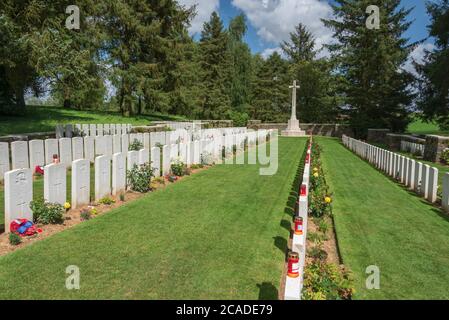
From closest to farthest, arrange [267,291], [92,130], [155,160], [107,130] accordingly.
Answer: [267,291] < [155,160] < [92,130] < [107,130]

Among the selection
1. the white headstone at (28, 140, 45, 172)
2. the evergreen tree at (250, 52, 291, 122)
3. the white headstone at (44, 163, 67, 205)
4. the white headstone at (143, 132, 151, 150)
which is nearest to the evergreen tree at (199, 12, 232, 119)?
the evergreen tree at (250, 52, 291, 122)

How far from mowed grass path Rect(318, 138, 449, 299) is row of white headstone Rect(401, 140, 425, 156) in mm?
8834

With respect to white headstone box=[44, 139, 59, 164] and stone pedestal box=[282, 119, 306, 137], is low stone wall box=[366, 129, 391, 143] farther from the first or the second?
white headstone box=[44, 139, 59, 164]

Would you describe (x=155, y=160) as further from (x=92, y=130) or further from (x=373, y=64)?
(x=373, y=64)

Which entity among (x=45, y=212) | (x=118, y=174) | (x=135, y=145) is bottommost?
(x=45, y=212)

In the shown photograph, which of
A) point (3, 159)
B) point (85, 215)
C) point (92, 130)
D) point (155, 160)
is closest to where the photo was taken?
point (85, 215)

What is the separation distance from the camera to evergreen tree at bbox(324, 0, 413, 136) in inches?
1281

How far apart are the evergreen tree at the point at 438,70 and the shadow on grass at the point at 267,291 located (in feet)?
71.6

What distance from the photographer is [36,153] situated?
9.28 metres

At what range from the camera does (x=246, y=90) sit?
51.1 m

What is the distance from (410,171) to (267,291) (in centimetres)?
761

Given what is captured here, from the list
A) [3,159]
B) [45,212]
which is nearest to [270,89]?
[3,159]

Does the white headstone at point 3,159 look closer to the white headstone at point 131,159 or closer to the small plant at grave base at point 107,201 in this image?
the white headstone at point 131,159

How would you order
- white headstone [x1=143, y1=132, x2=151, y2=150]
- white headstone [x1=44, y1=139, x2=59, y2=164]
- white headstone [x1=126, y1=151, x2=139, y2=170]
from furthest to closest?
1. white headstone [x1=143, y1=132, x2=151, y2=150]
2. white headstone [x1=44, y1=139, x2=59, y2=164]
3. white headstone [x1=126, y1=151, x2=139, y2=170]
